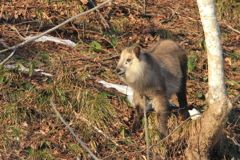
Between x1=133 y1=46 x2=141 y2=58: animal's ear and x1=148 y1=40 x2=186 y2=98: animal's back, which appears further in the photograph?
x1=148 y1=40 x2=186 y2=98: animal's back

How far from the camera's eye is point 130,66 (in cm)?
525

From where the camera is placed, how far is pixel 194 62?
27.0 ft

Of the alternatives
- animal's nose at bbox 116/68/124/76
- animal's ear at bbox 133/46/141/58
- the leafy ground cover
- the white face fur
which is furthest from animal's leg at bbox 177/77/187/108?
animal's nose at bbox 116/68/124/76

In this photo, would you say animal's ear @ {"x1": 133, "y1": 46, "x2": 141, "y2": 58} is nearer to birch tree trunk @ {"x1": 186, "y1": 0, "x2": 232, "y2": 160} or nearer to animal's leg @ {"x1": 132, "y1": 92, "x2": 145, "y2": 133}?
animal's leg @ {"x1": 132, "y1": 92, "x2": 145, "y2": 133}

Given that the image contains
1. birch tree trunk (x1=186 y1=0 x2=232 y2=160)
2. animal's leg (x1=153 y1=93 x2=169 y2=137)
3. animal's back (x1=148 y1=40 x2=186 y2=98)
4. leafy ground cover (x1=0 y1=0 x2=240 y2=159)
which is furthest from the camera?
animal's back (x1=148 y1=40 x2=186 y2=98)

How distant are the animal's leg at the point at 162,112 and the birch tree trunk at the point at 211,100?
40 centimetres

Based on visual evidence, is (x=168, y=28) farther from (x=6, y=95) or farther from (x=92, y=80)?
(x=6, y=95)

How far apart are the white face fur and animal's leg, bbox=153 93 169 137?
51 cm

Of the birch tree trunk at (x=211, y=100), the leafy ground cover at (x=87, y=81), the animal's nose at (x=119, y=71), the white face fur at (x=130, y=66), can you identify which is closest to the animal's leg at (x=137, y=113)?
the leafy ground cover at (x=87, y=81)

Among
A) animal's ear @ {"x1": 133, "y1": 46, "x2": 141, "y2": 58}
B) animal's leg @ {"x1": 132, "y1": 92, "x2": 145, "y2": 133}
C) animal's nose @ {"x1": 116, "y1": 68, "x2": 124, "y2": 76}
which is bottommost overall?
animal's leg @ {"x1": 132, "y1": 92, "x2": 145, "y2": 133}

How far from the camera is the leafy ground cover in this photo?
17.4 feet

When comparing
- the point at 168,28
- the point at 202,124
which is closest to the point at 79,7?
the point at 168,28

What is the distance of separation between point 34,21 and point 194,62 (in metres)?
3.54

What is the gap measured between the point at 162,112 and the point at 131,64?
2.87ft
